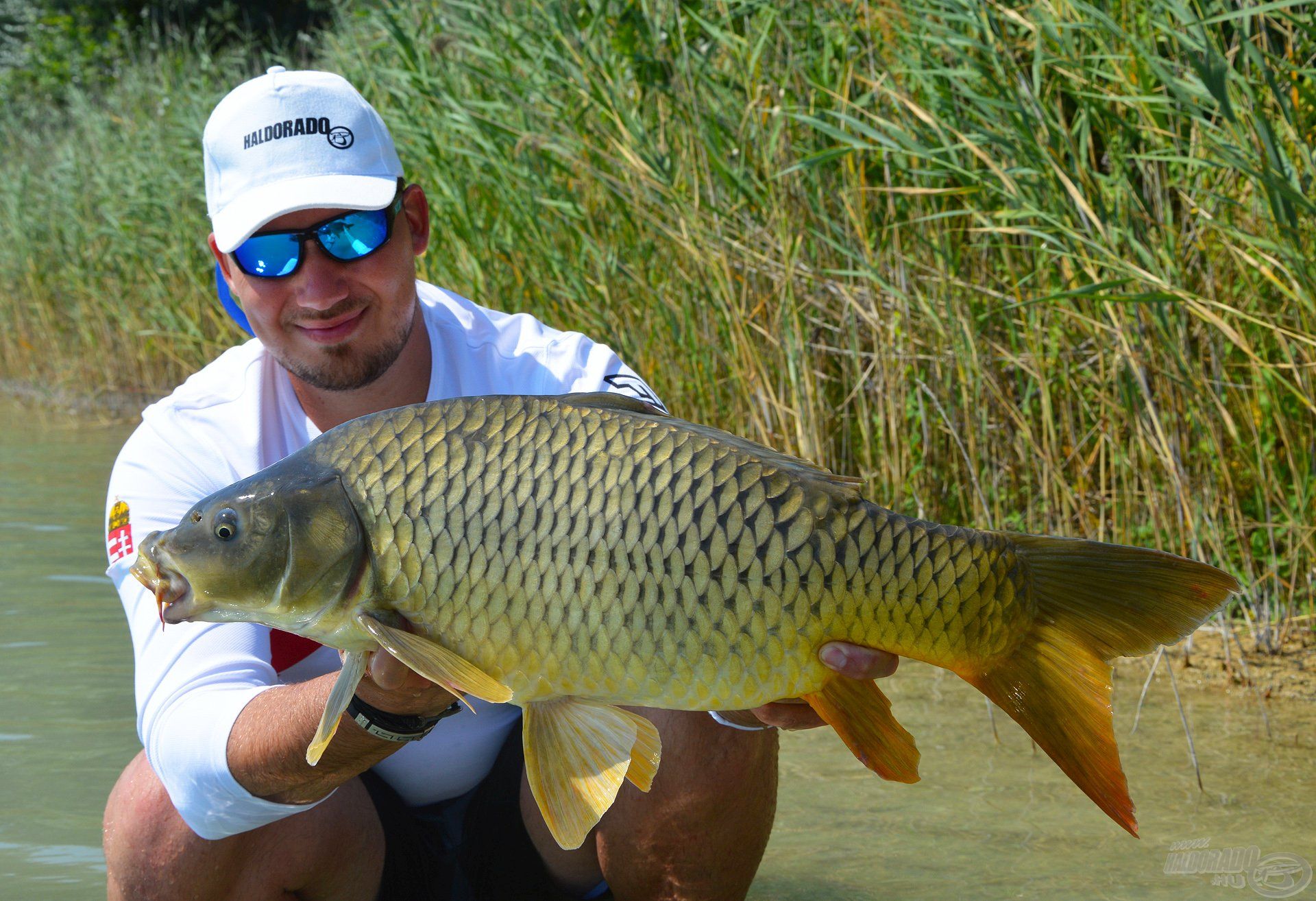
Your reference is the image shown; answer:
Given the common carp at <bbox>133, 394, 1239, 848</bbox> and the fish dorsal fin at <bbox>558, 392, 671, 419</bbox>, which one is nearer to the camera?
the common carp at <bbox>133, 394, 1239, 848</bbox>

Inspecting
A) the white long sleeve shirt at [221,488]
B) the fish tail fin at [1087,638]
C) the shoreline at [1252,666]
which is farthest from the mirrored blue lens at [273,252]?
the shoreline at [1252,666]

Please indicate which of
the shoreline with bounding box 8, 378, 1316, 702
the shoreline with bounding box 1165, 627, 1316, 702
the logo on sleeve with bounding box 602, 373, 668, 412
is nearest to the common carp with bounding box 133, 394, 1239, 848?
the logo on sleeve with bounding box 602, 373, 668, 412

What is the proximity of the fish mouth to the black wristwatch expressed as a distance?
233 mm

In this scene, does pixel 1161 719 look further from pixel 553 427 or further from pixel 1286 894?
pixel 553 427

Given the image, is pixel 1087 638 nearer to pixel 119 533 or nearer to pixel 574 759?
pixel 574 759

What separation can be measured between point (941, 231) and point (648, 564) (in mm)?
2395

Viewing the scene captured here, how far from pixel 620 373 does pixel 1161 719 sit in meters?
1.56

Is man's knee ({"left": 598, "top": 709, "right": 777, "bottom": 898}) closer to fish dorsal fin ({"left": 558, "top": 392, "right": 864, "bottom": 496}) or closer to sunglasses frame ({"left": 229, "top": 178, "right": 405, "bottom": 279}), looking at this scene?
fish dorsal fin ({"left": 558, "top": 392, "right": 864, "bottom": 496})

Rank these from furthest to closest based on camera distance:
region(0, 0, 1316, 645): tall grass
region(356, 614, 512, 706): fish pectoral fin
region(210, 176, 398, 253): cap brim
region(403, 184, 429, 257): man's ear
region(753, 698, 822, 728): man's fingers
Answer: region(0, 0, 1316, 645): tall grass → region(403, 184, 429, 257): man's ear → region(210, 176, 398, 253): cap brim → region(753, 698, 822, 728): man's fingers → region(356, 614, 512, 706): fish pectoral fin

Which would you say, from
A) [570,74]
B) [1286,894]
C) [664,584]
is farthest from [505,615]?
[570,74]

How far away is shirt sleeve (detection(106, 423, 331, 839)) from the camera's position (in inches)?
70.9

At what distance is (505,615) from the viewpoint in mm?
1449

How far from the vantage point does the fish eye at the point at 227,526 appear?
1.50 m

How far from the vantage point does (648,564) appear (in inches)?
57.2
